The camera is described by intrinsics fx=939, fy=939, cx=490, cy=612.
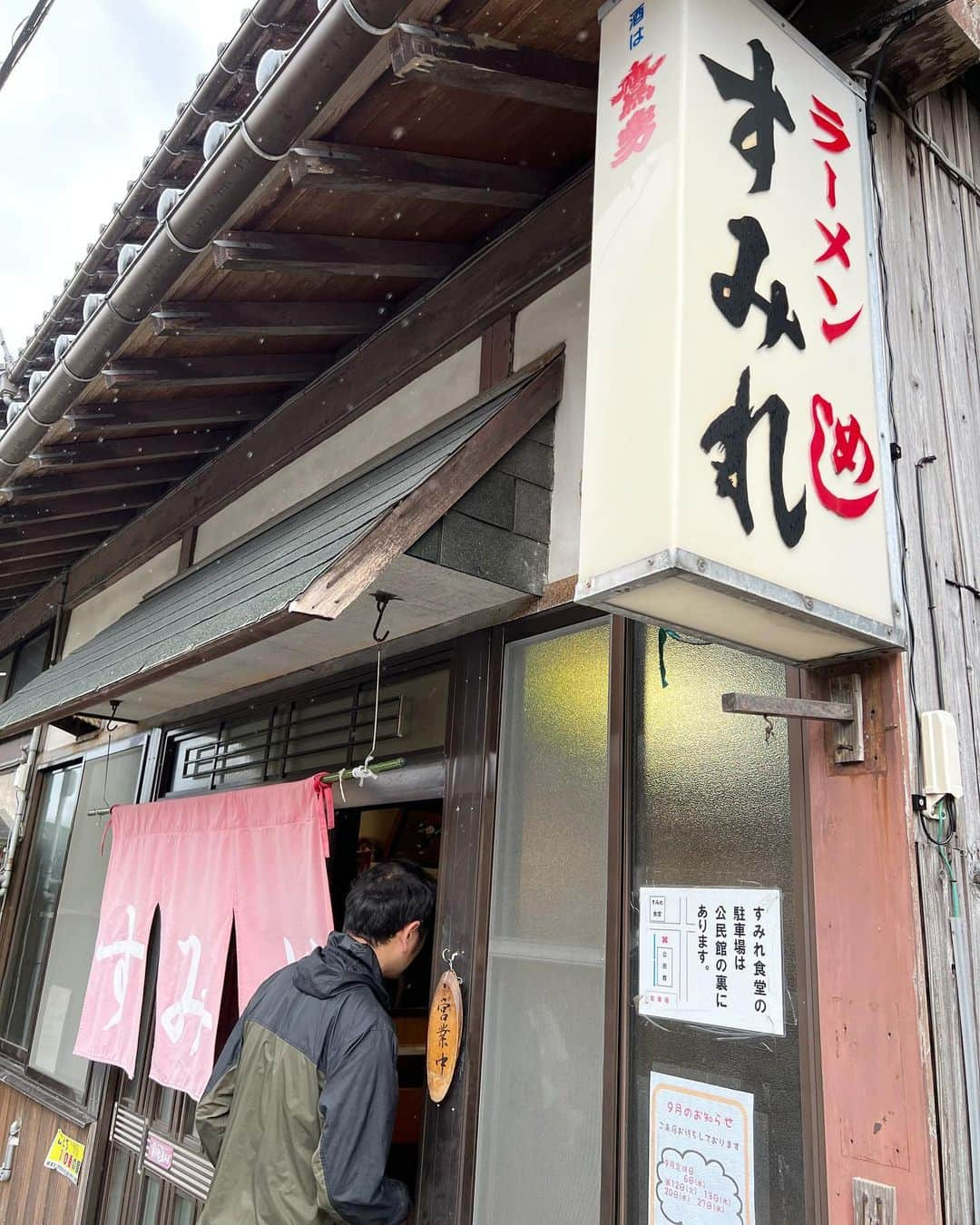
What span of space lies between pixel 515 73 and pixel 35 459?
13.7ft

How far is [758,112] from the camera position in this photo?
272cm

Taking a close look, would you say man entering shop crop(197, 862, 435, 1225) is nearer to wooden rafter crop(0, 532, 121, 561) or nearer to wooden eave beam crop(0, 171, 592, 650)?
wooden eave beam crop(0, 171, 592, 650)

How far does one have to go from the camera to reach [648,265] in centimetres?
251

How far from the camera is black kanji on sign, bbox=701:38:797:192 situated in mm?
2650

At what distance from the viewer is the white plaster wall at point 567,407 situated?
13.3 ft

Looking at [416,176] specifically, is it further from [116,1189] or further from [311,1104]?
[116,1189]

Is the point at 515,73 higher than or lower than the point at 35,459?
higher

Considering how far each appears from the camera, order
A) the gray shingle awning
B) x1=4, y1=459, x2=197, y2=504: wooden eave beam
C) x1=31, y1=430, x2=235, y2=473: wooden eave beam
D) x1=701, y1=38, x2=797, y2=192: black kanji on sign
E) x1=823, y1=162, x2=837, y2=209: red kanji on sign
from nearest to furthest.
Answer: x1=701, y1=38, x2=797, y2=192: black kanji on sign
x1=823, y1=162, x2=837, y2=209: red kanji on sign
the gray shingle awning
x1=31, y1=430, x2=235, y2=473: wooden eave beam
x1=4, y1=459, x2=197, y2=504: wooden eave beam

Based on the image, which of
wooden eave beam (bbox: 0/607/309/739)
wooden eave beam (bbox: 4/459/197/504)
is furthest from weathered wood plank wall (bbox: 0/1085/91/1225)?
wooden eave beam (bbox: 4/459/197/504)

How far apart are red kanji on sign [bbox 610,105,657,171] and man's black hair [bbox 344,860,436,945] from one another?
114 inches

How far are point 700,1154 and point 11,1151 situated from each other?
7.12 metres

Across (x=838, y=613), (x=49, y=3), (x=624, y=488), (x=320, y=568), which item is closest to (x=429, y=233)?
(x=49, y=3)

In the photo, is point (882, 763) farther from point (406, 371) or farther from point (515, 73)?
point (406, 371)

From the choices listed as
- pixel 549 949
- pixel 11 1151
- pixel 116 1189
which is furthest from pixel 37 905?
pixel 549 949
